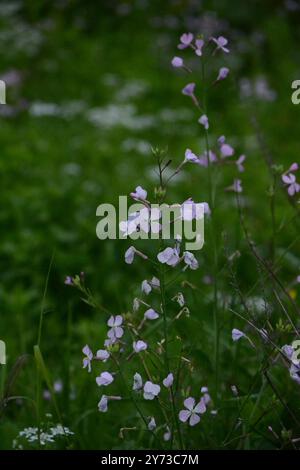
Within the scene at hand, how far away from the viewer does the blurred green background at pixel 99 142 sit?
2730mm

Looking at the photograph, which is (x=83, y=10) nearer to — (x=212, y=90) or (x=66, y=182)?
(x=212, y=90)

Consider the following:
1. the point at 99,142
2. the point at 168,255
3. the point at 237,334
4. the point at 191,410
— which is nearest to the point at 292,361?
the point at 237,334

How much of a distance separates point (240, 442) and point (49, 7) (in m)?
6.18

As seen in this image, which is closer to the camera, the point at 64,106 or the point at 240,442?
the point at 240,442

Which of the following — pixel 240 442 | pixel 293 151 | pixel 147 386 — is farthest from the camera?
pixel 293 151

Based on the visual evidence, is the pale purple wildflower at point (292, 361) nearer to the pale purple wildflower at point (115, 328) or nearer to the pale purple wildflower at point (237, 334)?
the pale purple wildflower at point (237, 334)

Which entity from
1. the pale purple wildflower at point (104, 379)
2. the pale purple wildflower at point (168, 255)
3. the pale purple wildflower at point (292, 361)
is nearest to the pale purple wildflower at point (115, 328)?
the pale purple wildflower at point (104, 379)

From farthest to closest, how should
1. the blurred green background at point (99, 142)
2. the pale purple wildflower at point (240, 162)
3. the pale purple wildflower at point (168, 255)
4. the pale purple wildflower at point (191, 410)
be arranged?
the blurred green background at point (99, 142), the pale purple wildflower at point (240, 162), the pale purple wildflower at point (191, 410), the pale purple wildflower at point (168, 255)

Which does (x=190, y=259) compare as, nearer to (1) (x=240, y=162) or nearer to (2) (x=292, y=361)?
(2) (x=292, y=361)

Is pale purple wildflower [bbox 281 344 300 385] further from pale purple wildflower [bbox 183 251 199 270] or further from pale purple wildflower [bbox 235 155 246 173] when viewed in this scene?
pale purple wildflower [bbox 235 155 246 173]

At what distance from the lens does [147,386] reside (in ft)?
5.20

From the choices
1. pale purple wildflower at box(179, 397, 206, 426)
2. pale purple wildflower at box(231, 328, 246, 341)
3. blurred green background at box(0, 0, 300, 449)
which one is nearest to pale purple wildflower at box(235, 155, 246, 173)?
blurred green background at box(0, 0, 300, 449)

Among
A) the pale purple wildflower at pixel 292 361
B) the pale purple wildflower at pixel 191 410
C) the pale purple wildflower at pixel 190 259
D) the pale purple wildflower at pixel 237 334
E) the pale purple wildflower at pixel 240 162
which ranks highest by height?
the pale purple wildflower at pixel 240 162
